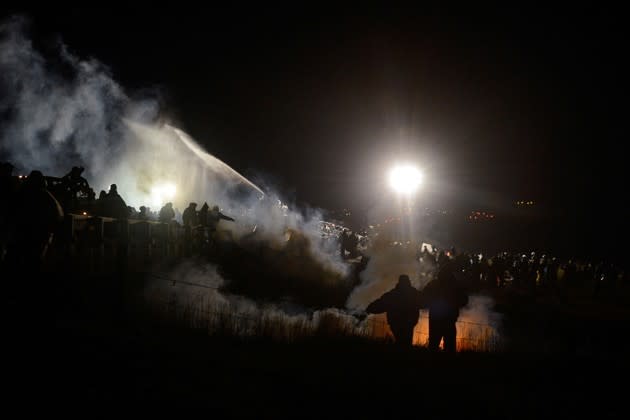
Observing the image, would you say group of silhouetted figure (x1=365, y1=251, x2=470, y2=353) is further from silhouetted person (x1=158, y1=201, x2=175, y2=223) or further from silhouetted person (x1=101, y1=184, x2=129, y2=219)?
silhouetted person (x1=158, y1=201, x2=175, y2=223)

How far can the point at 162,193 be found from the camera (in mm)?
31484

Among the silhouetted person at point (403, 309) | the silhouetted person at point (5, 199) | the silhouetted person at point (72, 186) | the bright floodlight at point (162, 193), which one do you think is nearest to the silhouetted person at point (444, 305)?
the silhouetted person at point (403, 309)

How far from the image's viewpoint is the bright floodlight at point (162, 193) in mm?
30677

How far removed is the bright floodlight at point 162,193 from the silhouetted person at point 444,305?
2310 centimetres

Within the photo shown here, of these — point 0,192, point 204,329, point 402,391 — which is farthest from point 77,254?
point 402,391

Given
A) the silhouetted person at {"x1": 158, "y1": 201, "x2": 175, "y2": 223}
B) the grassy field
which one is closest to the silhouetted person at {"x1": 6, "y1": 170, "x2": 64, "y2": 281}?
the grassy field

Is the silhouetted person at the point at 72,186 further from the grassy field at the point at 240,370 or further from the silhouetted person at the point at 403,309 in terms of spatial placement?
the silhouetted person at the point at 403,309

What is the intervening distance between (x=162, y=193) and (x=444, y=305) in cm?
2483

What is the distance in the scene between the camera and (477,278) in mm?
27484

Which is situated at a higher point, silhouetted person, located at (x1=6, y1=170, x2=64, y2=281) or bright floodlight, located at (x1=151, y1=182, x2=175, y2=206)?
bright floodlight, located at (x1=151, y1=182, x2=175, y2=206)

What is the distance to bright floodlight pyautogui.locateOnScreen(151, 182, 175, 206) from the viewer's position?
101 feet

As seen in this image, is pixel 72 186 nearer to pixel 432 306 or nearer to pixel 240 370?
pixel 240 370

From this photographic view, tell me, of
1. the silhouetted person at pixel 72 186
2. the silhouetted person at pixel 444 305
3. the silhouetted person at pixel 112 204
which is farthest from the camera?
the silhouetted person at pixel 112 204

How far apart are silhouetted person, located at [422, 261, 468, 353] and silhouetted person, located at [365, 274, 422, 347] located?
280 millimetres
